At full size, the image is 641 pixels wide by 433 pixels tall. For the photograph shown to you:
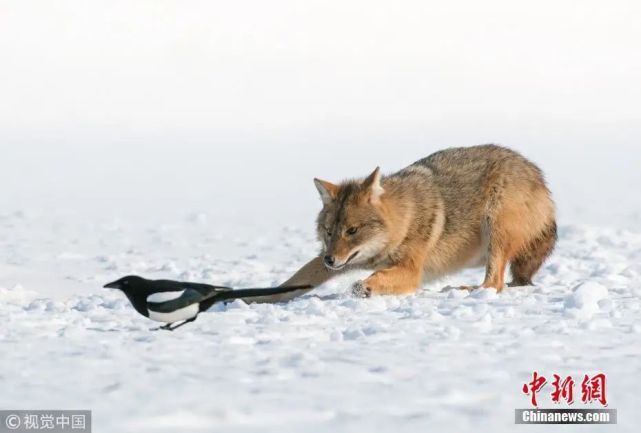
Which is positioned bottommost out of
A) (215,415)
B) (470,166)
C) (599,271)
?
(215,415)

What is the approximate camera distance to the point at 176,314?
7.32 meters

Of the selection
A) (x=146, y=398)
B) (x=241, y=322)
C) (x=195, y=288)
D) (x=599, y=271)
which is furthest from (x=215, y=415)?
(x=599, y=271)

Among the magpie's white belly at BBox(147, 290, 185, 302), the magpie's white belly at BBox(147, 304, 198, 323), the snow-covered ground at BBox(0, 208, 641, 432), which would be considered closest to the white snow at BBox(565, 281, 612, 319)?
the snow-covered ground at BBox(0, 208, 641, 432)

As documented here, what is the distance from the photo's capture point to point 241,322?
26.2 feet

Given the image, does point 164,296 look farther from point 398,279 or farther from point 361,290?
→ point 398,279

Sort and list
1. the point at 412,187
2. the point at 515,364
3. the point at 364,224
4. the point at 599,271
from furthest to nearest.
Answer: the point at 599,271
the point at 412,187
the point at 364,224
the point at 515,364

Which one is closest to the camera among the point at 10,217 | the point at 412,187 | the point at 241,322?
the point at 241,322

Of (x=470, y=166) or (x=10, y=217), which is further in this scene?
(x=10, y=217)

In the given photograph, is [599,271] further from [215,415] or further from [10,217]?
[10,217]

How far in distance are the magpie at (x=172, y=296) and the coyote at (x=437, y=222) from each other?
214 cm

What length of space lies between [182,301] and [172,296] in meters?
0.09

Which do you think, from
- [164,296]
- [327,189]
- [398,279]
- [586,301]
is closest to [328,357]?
[164,296]

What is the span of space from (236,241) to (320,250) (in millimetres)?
8277

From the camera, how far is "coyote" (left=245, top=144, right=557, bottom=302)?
9.65 metres
